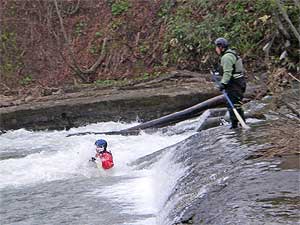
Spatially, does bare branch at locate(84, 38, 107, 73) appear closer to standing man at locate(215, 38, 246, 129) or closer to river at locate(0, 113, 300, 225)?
river at locate(0, 113, 300, 225)

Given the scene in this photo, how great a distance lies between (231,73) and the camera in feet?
31.4

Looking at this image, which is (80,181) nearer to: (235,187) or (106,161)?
(106,161)

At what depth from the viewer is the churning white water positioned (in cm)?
848

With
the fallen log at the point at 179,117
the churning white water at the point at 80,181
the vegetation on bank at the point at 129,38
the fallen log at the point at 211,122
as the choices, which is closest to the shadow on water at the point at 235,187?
the churning white water at the point at 80,181

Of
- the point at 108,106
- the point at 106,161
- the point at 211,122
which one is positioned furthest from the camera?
the point at 108,106

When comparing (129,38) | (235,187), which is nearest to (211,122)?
(235,187)

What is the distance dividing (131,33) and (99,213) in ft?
45.2

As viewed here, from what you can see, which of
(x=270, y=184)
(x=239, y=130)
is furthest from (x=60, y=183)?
(x=270, y=184)

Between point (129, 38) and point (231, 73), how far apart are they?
12160 millimetres

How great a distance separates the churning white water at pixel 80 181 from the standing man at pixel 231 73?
1507 mm

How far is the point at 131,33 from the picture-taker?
70.6 feet

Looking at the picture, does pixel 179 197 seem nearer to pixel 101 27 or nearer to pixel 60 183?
pixel 60 183

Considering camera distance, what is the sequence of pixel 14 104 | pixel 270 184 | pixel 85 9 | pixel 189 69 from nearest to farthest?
pixel 270 184 → pixel 14 104 → pixel 189 69 → pixel 85 9

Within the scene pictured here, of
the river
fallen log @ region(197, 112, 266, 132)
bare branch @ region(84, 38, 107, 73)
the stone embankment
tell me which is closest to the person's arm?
the river
